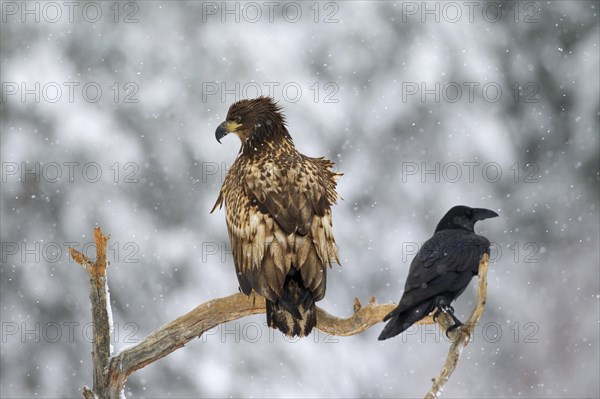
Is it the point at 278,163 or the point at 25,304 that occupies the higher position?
the point at 25,304

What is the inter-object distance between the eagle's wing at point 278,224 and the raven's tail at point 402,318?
0.80 metres

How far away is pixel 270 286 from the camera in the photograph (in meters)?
7.07

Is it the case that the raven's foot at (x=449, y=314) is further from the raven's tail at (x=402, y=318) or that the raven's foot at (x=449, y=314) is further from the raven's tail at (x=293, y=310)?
the raven's tail at (x=293, y=310)

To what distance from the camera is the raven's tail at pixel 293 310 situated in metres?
7.01

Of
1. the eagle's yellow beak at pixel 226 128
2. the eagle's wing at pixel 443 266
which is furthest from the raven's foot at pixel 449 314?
the eagle's yellow beak at pixel 226 128

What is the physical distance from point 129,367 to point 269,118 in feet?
7.83

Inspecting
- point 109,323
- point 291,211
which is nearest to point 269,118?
point 291,211

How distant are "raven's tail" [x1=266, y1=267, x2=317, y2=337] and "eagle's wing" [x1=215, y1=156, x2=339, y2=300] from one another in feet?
0.19

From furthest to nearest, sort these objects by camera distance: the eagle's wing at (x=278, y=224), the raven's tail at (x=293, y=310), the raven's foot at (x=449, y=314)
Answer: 1. the eagle's wing at (x=278, y=224)
2. the raven's tail at (x=293, y=310)
3. the raven's foot at (x=449, y=314)

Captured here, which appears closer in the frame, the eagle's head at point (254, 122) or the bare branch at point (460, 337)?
the bare branch at point (460, 337)

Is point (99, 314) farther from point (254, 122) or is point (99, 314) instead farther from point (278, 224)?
point (254, 122)

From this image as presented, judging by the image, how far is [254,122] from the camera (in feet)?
26.3

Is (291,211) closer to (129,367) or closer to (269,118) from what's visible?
(269,118)

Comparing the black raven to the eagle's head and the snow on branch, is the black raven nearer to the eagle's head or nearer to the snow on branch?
the snow on branch
